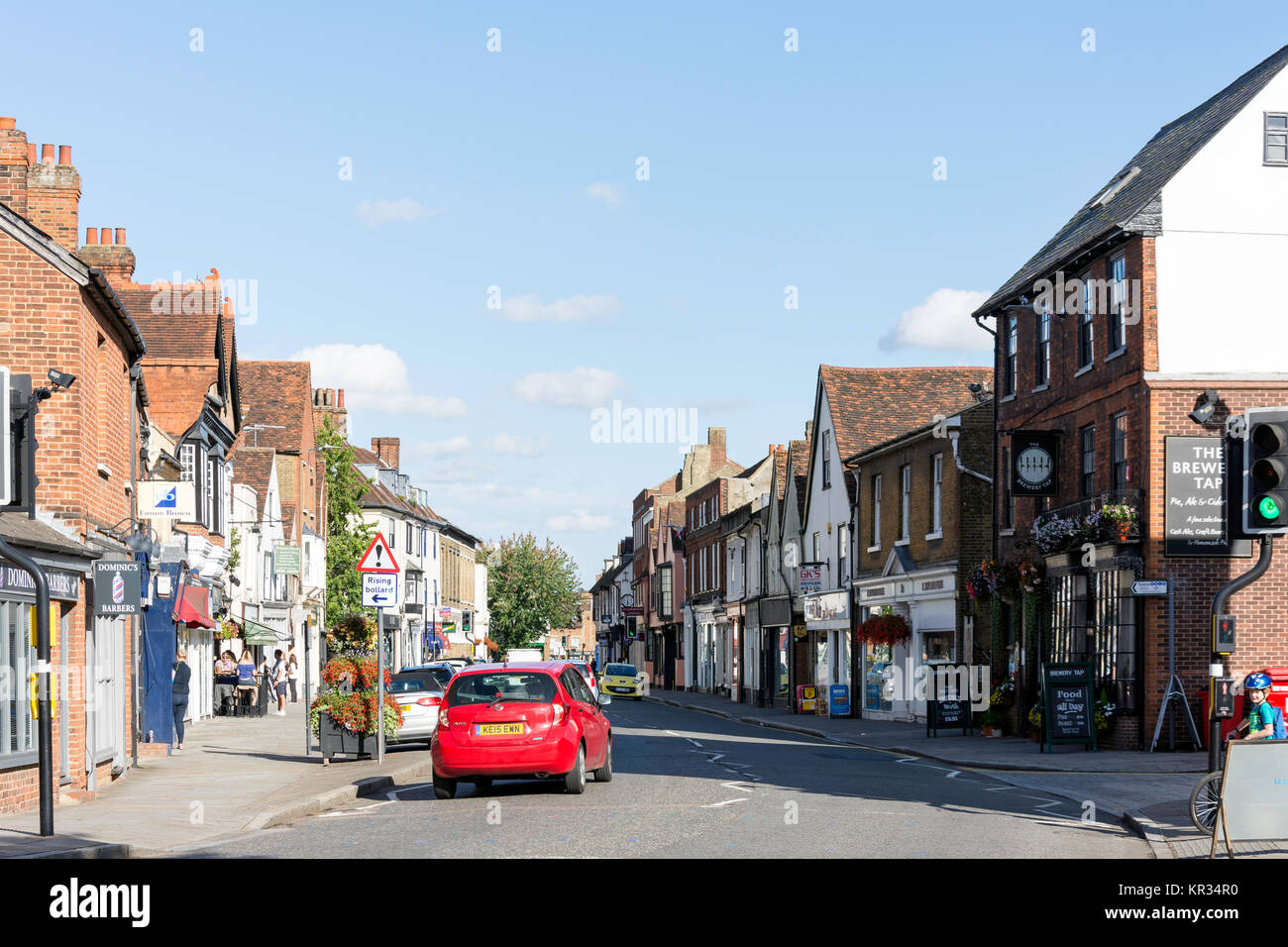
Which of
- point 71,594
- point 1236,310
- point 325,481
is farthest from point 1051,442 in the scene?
point 325,481

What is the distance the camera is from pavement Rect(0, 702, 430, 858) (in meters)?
14.1

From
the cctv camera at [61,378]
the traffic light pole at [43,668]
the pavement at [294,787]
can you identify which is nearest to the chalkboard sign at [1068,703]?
the pavement at [294,787]

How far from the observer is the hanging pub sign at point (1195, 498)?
2672cm

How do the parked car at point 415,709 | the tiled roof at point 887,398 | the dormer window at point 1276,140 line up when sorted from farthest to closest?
the tiled roof at point 887,398
the parked car at point 415,709
the dormer window at point 1276,140

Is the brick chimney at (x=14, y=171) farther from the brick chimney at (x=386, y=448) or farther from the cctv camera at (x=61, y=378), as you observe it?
the brick chimney at (x=386, y=448)

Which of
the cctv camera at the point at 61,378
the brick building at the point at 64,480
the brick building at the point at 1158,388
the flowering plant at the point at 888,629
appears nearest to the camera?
the cctv camera at the point at 61,378

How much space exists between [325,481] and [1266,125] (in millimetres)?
42334

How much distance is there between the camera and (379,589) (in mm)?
22953

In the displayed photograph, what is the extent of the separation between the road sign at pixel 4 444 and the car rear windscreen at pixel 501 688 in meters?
6.80

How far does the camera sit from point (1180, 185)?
27.9 m

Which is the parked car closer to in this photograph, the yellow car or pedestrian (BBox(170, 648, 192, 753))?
pedestrian (BBox(170, 648, 192, 753))

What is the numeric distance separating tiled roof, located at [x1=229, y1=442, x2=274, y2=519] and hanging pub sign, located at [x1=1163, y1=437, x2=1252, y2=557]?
3175 cm

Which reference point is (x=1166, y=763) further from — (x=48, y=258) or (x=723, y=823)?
(x=48, y=258)

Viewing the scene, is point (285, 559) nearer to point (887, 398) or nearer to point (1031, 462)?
point (887, 398)
